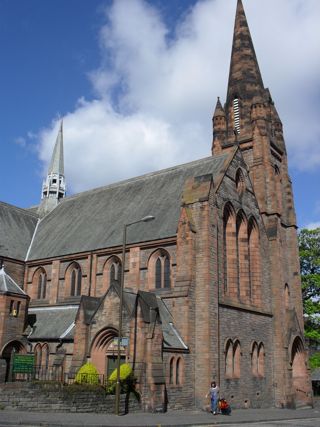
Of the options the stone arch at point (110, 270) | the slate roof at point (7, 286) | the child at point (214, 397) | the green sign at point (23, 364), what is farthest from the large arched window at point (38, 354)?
the child at point (214, 397)

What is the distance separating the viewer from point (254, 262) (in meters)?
33.2

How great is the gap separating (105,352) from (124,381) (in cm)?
379

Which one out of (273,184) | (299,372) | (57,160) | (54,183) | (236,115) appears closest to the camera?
(299,372)

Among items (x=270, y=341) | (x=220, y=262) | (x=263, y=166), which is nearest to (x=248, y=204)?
(x=263, y=166)

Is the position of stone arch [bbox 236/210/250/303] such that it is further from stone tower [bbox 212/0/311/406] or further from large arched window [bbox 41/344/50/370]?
large arched window [bbox 41/344/50/370]

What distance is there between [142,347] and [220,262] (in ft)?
27.5

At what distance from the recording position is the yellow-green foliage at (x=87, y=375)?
2290 centimetres

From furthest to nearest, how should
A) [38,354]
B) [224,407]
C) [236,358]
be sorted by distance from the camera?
[38,354] < [236,358] < [224,407]

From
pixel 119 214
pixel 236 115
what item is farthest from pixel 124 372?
pixel 236 115

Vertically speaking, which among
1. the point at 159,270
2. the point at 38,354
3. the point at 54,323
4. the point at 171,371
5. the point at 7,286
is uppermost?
the point at 159,270

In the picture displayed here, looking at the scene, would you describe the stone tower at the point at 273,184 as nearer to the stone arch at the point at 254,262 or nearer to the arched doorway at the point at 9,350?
the stone arch at the point at 254,262

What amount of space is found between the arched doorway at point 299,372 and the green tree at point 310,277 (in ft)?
40.5

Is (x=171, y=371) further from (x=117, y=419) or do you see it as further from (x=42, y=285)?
(x=42, y=285)

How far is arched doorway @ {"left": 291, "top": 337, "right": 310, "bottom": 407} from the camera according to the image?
33281 millimetres
